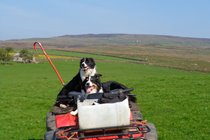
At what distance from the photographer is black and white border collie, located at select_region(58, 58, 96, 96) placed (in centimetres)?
783

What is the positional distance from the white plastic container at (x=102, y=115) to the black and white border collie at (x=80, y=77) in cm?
256

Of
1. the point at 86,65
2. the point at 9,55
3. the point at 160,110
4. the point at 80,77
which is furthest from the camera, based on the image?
the point at 9,55

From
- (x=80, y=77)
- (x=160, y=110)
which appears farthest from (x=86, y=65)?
(x=160, y=110)

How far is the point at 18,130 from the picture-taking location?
11.0 m

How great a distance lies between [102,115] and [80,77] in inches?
118

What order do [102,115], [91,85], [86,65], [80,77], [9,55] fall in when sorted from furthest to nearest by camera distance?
1. [9,55]
2. [86,65]
3. [80,77]
4. [91,85]
5. [102,115]

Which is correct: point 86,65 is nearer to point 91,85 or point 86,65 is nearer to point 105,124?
point 91,85

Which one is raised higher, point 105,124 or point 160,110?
point 105,124

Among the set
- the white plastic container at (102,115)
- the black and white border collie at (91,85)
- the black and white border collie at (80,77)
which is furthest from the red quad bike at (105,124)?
the black and white border collie at (80,77)

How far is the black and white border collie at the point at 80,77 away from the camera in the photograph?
783 cm

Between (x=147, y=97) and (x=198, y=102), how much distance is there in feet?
8.53

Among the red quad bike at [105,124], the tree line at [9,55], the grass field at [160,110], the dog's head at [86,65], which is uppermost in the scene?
the dog's head at [86,65]

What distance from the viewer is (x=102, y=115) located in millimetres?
5203

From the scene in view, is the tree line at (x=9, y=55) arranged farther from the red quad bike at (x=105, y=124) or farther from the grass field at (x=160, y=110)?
the red quad bike at (x=105, y=124)
